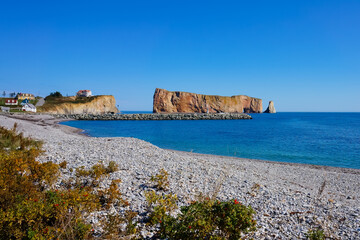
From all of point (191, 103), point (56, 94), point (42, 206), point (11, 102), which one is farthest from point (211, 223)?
point (191, 103)

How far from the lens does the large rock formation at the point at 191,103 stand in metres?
157

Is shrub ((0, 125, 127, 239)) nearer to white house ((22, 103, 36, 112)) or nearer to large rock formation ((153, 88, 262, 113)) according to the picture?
white house ((22, 103, 36, 112))

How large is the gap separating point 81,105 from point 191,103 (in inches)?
3051

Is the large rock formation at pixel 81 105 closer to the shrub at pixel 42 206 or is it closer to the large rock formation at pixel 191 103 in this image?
the large rock formation at pixel 191 103

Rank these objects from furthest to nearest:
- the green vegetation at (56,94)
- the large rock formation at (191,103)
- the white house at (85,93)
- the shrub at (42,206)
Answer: the large rock formation at (191,103) < the white house at (85,93) < the green vegetation at (56,94) < the shrub at (42,206)

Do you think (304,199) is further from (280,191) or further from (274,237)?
(274,237)

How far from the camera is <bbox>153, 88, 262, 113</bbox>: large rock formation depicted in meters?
157

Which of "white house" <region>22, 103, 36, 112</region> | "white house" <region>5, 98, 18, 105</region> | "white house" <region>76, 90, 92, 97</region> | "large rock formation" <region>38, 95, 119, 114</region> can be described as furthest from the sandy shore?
"white house" <region>76, 90, 92, 97</region>

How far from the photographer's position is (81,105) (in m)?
110

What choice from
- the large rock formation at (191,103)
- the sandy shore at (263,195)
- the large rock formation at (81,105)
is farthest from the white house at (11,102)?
the sandy shore at (263,195)

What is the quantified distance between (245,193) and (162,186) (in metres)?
3.25

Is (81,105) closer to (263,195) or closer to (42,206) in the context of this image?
(263,195)

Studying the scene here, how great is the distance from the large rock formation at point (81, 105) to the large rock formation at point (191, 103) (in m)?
35.1

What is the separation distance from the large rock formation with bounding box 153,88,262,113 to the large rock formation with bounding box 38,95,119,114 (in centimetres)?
3506
